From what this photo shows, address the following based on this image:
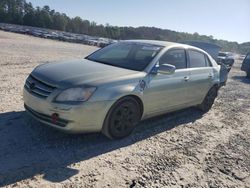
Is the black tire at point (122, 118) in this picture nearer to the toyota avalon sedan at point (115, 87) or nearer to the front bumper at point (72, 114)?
the toyota avalon sedan at point (115, 87)

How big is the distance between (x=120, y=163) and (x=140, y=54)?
2.25m

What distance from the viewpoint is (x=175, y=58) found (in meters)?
5.72

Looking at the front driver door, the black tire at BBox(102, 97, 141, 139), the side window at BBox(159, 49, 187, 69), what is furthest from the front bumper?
the side window at BBox(159, 49, 187, 69)

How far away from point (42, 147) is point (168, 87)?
8.31ft

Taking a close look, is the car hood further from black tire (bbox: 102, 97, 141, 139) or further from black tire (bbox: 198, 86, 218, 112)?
black tire (bbox: 198, 86, 218, 112)

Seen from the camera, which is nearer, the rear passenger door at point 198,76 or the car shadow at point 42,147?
the car shadow at point 42,147

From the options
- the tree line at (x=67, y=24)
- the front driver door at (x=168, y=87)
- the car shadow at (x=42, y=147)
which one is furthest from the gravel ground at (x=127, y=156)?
the tree line at (x=67, y=24)

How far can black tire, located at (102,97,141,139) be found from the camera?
14.6 ft

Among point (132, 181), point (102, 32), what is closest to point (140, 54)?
point (132, 181)

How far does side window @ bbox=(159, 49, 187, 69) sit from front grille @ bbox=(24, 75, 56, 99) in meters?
2.15

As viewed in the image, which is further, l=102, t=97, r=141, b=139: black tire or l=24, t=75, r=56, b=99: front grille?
l=102, t=97, r=141, b=139: black tire

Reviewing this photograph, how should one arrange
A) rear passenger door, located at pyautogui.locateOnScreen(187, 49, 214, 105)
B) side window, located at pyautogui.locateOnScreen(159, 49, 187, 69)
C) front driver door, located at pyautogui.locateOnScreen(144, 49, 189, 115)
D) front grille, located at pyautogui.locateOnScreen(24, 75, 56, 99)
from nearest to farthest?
front grille, located at pyautogui.locateOnScreen(24, 75, 56, 99) < front driver door, located at pyautogui.locateOnScreen(144, 49, 189, 115) < side window, located at pyautogui.locateOnScreen(159, 49, 187, 69) < rear passenger door, located at pyautogui.locateOnScreen(187, 49, 214, 105)

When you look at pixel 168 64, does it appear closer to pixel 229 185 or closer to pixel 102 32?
pixel 229 185

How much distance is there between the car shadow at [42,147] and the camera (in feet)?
11.6
